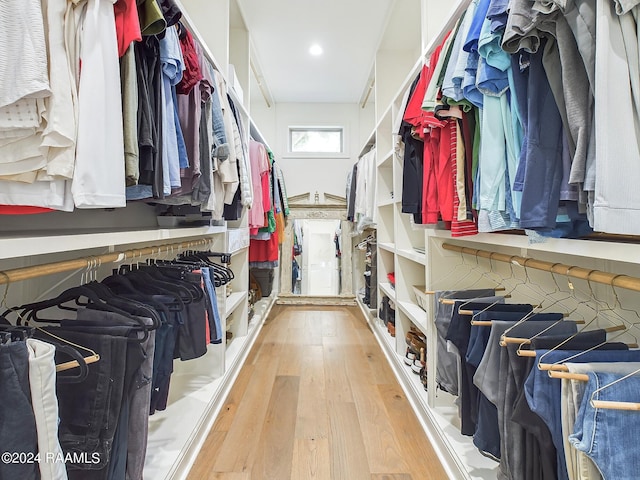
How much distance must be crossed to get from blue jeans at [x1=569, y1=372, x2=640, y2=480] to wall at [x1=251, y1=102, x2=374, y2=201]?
417 cm

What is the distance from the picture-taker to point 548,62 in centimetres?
79

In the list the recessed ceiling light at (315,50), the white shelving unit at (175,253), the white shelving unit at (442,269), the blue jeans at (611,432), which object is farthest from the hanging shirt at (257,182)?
the blue jeans at (611,432)

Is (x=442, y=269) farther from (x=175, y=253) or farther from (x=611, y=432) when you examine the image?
(x=175, y=253)

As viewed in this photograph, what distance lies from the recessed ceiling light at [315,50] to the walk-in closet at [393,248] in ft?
3.14

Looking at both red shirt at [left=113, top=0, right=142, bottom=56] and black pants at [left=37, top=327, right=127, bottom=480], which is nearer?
black pants at [left=37, top=327, right=127, bottom=480]

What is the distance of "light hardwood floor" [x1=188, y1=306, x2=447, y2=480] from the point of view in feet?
4.73

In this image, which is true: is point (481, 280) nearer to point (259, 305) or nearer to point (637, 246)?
point (637, 246)

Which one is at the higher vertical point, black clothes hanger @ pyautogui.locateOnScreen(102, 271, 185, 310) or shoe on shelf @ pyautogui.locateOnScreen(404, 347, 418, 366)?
black clothes hanger @ pyautogui.locateOnScreen(102, 271, 185, 310)

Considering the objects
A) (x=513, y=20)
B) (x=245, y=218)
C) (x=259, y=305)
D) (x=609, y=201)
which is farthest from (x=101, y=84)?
(x=259, y=305)

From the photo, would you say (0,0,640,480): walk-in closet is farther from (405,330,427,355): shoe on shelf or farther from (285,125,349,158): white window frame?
(285,125,349,158): white window frame

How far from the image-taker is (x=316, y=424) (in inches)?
69.5

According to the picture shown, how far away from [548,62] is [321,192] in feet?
12.9

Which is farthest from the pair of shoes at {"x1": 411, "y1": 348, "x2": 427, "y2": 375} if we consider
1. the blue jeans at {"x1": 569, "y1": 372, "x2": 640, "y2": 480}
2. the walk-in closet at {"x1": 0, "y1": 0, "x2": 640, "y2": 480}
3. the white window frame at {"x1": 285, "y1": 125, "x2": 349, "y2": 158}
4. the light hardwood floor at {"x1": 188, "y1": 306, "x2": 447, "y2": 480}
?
the white window frame at {"x1": 285, "y1": 125, "x2": 349, "y2": 158}

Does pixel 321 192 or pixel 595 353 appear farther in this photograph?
pixel 321 192
